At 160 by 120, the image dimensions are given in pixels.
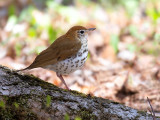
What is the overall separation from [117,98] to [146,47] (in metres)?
2.73

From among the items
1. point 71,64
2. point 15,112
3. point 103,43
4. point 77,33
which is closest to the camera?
point 15,112

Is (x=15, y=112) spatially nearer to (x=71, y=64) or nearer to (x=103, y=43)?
(x=71, y=64)

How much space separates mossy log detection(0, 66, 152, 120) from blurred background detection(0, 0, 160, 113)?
175cm

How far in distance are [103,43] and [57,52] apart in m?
4.00

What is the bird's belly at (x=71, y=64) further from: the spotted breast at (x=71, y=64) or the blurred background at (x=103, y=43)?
the blurred background at (x=103, y=43)

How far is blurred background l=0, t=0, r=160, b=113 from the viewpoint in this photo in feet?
16.5

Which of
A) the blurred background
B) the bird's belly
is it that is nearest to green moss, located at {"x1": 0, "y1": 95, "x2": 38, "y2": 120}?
the bird's belly

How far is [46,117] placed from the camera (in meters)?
2.57

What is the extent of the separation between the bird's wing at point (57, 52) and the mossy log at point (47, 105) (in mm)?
534

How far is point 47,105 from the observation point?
262 centimetres

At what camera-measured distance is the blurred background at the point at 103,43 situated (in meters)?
5.04

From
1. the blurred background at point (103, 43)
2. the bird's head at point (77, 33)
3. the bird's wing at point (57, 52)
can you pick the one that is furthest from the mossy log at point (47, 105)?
the blurred background at point (103, 43)

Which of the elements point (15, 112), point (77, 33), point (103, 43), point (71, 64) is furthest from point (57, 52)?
point (103, 43)

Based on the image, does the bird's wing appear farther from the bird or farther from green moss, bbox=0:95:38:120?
green moss, bbox=0:95:38:120
